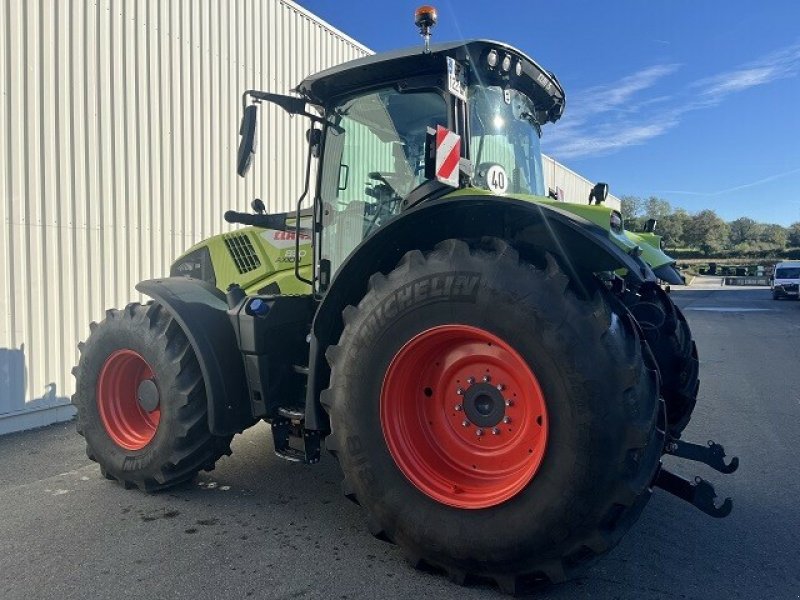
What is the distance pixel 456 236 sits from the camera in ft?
10.3

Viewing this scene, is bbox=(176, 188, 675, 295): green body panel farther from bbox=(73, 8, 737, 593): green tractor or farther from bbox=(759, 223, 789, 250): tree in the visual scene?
bbox=(759, 223, 789, 250): tree

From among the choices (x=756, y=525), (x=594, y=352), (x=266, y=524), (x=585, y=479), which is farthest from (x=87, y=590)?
(x=756, y=525)

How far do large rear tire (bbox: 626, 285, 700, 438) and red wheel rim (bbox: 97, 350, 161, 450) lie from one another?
320 cm

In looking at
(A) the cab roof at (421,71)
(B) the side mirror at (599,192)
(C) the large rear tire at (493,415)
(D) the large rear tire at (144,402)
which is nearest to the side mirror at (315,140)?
(A) the cab roof at (421,71)

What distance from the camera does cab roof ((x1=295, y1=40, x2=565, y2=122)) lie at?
321 cm

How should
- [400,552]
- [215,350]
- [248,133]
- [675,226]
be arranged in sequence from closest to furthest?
[400,552], [248,133], [215,350], [675,226]

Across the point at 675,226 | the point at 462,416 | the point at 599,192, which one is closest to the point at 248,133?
the point at 462,416

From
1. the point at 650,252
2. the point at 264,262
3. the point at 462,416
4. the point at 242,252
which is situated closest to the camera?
the point at 462,416

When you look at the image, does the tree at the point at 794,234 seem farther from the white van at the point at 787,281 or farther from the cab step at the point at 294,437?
the cab step at the point at 294,437

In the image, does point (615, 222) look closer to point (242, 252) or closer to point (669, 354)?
point (669, 354)

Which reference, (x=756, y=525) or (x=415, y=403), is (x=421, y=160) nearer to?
(x=415, y=403)

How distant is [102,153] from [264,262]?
3.11 m

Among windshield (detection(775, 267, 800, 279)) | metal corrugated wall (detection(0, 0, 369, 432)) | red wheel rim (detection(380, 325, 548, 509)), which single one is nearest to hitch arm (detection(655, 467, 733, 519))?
red wheel rim (detection(380, 325, 548, 509))

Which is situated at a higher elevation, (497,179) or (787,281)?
(497,179)
